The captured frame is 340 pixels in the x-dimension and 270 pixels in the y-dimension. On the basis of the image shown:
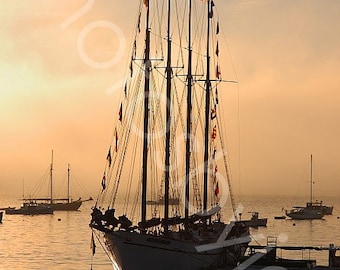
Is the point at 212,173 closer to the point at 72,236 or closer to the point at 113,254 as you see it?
the point at 113,254

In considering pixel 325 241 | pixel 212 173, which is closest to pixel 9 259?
pixel 212 173

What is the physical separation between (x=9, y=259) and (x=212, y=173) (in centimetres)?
4080

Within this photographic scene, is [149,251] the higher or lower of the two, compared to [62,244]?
higher

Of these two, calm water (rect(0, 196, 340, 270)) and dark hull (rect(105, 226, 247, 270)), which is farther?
calm water (rect(0, 196, 340, 270))

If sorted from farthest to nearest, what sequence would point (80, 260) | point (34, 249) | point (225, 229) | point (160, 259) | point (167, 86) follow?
point (34, 249) < point (80, 260) < point (225, 229) < point (167, 86) < point (160, 259)

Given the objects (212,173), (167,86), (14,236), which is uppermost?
(167,86)

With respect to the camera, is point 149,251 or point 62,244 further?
point 62,244

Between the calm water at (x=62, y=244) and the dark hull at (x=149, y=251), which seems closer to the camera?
the dark hull at (x=149, y=251)

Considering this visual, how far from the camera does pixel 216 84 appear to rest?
89062 mm

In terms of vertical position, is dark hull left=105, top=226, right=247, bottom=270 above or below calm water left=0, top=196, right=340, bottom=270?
above

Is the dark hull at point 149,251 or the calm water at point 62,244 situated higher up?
the dark hull at point 149,251

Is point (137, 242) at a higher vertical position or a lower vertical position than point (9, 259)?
higher

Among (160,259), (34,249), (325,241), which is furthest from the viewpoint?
(325,241)

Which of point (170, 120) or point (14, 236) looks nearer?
point (170, 120)
